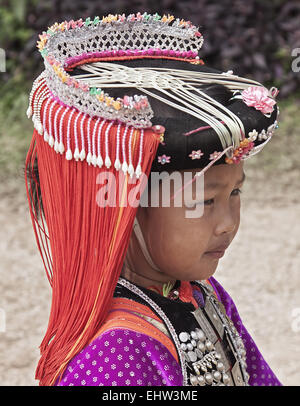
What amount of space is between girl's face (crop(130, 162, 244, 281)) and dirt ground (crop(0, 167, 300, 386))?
1795 mm

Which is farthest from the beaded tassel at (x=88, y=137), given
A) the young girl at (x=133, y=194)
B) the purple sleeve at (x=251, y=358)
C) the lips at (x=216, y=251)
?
the purple sleeve at (x=251, y=358)

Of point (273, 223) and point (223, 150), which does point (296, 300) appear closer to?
point (273, 223)

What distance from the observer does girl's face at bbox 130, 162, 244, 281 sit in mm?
1530

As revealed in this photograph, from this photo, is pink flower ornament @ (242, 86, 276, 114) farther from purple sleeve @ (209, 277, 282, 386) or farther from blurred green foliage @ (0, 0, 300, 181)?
blurred green foliage @ (0, 0, 300, 181)

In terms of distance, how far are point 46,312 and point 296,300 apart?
1304 millimetres

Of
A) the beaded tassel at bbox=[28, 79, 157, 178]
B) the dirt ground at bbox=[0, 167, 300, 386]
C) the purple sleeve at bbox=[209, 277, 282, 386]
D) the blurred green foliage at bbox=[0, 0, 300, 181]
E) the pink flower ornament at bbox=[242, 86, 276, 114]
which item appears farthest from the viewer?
the blurred green foliage at bbox=[0, 0, 300, 181]

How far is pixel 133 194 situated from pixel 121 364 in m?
0.35

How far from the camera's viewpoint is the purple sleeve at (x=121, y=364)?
4.74 feet

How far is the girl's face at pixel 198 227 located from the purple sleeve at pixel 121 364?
0.19 m

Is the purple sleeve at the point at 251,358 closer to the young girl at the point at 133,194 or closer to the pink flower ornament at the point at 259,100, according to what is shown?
the young girl at the point at 133,194

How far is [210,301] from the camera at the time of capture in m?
1.83

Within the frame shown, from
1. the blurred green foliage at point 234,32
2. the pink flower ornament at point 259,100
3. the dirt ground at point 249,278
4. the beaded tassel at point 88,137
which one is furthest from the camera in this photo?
the blurred green foliage at point 234,32

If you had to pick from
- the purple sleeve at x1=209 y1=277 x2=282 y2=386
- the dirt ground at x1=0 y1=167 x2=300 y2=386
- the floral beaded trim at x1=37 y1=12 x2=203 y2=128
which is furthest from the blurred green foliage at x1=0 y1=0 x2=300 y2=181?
the floral beaded trim at x1=37 y1=12 x2=203 y2=128

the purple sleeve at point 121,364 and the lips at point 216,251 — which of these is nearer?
the purple sleeve at point 121,364
